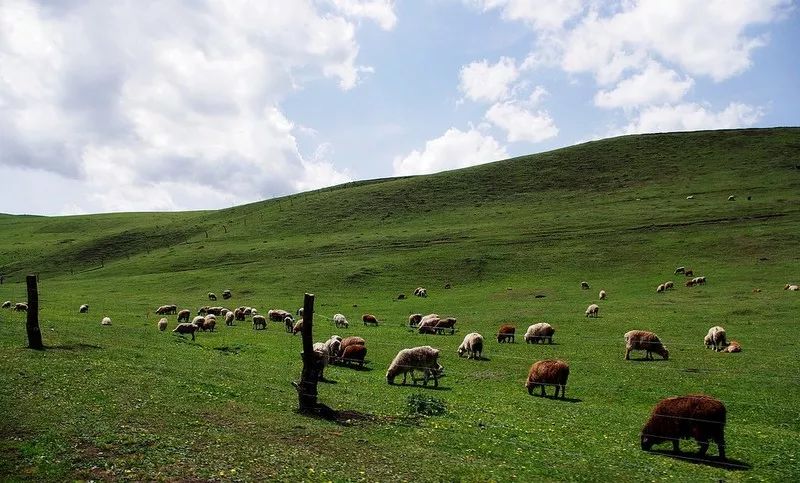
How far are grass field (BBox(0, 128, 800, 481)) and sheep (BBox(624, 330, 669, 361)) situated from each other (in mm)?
1217

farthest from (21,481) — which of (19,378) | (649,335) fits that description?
(649,335)

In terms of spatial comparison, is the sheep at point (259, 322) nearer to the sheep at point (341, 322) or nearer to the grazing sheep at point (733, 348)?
the sheep at point (341, 322)

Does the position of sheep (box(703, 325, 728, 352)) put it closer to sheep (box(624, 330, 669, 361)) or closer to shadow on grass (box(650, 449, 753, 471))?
sheep (box(624, 330, 669, 361))

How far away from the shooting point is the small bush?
19.5 meters

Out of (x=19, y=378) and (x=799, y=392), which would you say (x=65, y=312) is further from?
(x=799, y=392)

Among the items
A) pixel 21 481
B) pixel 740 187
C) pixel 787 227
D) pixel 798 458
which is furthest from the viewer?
pixel 740 187

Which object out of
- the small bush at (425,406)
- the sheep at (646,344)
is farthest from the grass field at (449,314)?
the sheep at (646,344)

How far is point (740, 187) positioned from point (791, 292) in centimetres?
6015

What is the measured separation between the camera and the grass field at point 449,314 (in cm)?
1426

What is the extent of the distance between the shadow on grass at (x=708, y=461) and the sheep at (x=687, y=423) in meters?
0.20

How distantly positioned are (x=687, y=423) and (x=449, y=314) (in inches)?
1558

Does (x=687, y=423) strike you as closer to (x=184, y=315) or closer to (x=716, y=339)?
(x=716, y=339)

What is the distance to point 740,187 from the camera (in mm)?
105250

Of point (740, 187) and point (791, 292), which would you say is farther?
point (740, 187)
